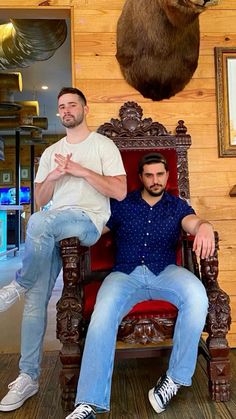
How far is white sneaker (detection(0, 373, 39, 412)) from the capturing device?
1.83 meters

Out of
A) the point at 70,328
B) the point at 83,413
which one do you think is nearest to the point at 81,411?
the point at 83,413

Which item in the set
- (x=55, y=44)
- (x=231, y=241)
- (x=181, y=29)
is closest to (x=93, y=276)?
(x=231, y=241)

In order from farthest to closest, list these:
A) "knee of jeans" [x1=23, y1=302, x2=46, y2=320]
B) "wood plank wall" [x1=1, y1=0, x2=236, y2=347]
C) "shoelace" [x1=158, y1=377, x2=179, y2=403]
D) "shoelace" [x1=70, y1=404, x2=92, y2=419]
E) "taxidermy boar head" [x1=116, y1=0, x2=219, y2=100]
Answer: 1. "wood plank wall" [x1=1, y1=0, x2=236, y2=347]
2. "taxidermy boar head" [x1=116, y1=0, x2=219, y2=100]
3. "knee of jeans" [x1=23, y1=302, x2=46, y2=320]
4. "shoelace" [x1=158, y1=377, x2=179, y2=403]
5. "shoelace" [x1=70, y1=404, x2=92, y2=419]

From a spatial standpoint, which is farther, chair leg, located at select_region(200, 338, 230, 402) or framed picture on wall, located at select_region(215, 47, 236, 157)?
framed picture on wall, located at select_region(215, 47, 236, 157)

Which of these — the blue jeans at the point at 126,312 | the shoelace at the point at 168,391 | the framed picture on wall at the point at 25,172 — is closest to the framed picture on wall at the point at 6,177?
the framed picture on wall at the point at 25,172

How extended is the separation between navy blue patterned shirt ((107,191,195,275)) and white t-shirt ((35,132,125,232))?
0.39ft

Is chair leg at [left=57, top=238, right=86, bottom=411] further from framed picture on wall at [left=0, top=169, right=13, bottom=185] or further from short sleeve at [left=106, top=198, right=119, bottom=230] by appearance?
framed picture on wall at [left=0, top=169, right=13, bottom=185]

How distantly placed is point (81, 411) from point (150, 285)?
609mm

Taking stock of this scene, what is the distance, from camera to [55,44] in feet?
13.4

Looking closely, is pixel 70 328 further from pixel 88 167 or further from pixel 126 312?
pixel 88 167

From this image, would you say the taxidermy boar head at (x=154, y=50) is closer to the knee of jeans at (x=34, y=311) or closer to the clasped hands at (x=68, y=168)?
the clasped hands at (x=68, y=168)

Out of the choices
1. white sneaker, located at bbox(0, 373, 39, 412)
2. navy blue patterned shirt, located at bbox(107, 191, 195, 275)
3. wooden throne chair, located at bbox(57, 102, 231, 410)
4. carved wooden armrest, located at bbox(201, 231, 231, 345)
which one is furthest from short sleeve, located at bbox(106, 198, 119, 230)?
white sneaker, located at bbox(0, 373, 39, 412)

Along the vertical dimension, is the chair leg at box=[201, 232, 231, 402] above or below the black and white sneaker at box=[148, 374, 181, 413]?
above

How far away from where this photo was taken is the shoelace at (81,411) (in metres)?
1.53
